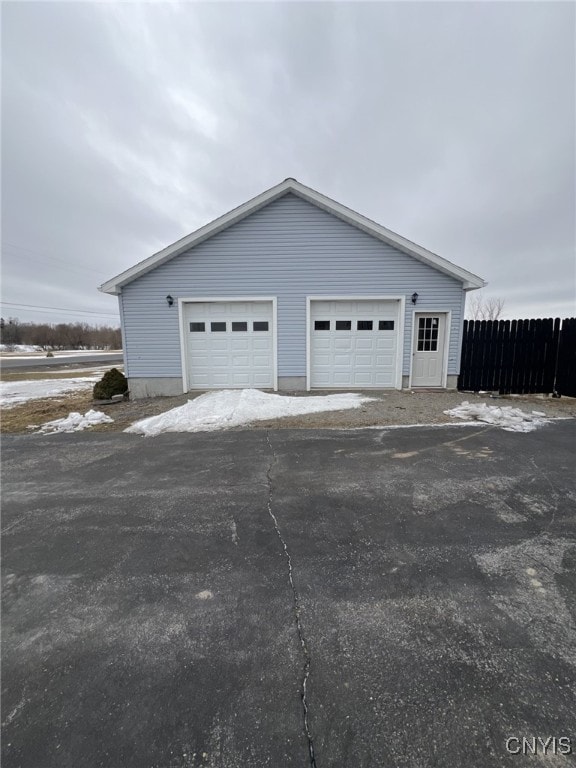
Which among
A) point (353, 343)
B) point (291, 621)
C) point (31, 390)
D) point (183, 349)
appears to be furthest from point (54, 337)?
point (291, 621)

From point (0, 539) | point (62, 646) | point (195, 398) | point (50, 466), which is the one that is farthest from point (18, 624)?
point (195, 398)

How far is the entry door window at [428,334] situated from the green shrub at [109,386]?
880cm

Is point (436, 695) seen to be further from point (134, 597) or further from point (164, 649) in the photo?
point (134, 597)

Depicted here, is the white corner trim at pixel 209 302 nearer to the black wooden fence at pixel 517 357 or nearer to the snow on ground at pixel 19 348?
the black wooden fence at pixel 517 357

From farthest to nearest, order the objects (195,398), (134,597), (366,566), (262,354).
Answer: (262,354)
(195,398)
(366,566)
(134,597)

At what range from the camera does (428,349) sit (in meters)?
9.66

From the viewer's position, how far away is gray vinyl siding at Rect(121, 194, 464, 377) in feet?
30.2

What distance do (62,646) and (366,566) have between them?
6.40ft

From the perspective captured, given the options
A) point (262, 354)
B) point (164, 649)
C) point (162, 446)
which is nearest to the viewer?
point (164, 649)

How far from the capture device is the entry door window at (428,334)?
31.3 feet

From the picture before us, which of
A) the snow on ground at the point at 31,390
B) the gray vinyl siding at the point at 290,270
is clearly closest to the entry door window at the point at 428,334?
the gray vinyl siding at the point at 290,270

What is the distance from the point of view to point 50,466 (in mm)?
4582

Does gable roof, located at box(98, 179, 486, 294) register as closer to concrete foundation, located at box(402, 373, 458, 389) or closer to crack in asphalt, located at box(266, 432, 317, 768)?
concrete foundation, located at box(402, 373, 458, 389)

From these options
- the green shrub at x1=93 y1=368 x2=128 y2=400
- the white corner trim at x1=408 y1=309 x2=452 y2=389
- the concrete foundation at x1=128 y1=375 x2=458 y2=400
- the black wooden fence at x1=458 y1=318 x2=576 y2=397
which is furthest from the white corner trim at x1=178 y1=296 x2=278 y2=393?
the black wooden fence at x1=458 y1=318 x2=576 y2=397
